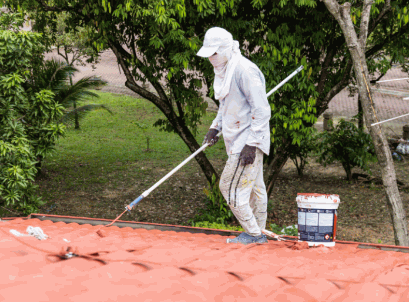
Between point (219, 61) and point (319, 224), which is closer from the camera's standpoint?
point (319, 224)

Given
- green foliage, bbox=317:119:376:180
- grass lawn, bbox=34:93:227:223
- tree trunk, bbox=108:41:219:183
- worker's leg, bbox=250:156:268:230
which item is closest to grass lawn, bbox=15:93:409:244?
grass lawn, bbox=34:93:227:223

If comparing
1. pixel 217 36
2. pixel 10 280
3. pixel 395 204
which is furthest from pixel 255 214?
pixel 10 280

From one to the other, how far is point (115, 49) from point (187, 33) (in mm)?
1512

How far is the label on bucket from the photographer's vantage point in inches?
136

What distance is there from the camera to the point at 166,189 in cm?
1012

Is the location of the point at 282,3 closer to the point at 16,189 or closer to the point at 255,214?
the point at 255,214

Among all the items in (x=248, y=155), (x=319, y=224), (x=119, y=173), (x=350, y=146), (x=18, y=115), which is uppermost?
(x=18, y=115)

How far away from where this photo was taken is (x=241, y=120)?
3678mm

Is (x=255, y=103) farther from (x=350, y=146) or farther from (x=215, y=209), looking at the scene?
(x=350, y=146)

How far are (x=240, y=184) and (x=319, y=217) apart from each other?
705 mm

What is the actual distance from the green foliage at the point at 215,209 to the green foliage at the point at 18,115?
287 centimetres

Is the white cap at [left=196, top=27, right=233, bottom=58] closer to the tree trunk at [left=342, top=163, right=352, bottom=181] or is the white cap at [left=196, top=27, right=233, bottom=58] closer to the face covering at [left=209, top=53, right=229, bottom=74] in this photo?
the face covering at [left=209, top=53, right=229, bottom=74]

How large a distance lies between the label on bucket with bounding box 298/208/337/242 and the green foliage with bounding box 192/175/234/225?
3.88 metres

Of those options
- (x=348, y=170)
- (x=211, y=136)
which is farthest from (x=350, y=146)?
(x=211, y=136)
